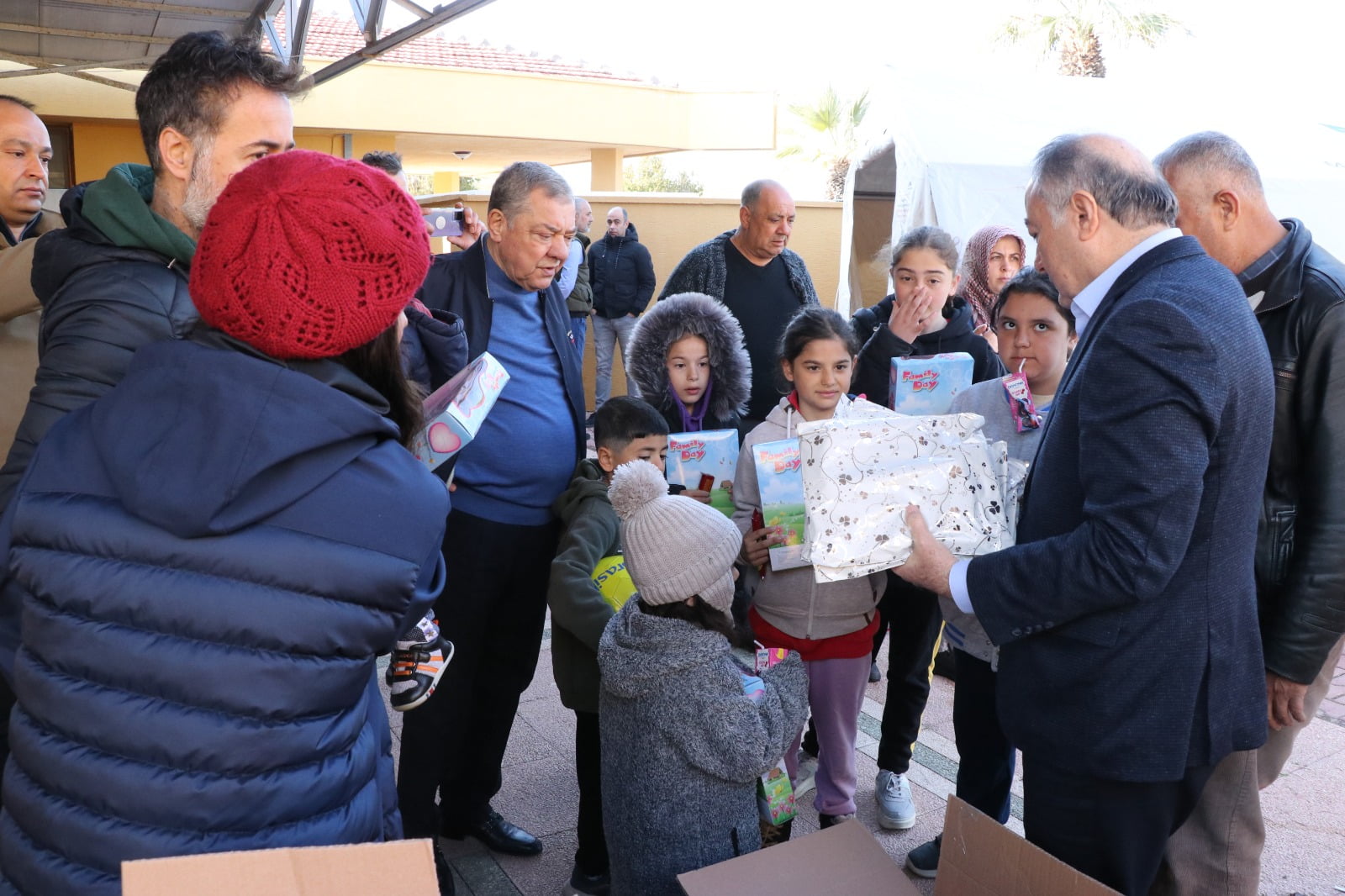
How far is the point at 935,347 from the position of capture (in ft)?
12.2

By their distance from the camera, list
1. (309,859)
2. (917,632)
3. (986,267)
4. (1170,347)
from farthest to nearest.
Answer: (986,267) < (917,632) < (1170,347) < (309,859)

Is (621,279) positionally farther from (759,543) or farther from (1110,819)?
(1110,819)

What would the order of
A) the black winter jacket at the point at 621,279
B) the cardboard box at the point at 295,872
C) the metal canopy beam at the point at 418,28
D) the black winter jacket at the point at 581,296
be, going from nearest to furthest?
the cardboard box at the point at 295,872
the metal canopy beam at the point at 418,28
the black winter jacket at the point at 581,296
the black winter jacket at the point at 621,279

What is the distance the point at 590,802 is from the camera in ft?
9.62

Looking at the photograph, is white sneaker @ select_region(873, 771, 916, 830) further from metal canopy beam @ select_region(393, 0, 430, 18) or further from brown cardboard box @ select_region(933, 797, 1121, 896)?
metal canopy beam @ select_region(393, 0, 430, 18)

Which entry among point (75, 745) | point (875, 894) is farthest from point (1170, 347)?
point (75, 745)

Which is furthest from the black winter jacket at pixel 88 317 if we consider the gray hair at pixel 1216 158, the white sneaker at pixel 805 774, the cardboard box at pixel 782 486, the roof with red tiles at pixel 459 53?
the roof with red tiles at pixel 459 53

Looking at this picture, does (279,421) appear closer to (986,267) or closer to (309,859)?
(309,859)

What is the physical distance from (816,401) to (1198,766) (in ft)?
5.37

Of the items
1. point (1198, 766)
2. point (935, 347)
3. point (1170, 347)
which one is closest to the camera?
point (1170, 347)

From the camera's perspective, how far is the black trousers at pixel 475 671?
3.02 metres

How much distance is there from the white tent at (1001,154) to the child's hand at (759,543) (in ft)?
16.0

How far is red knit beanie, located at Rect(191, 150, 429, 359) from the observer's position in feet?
4.25

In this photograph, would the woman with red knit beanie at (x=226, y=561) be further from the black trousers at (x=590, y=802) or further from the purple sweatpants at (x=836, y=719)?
the purple sweatpants at (x=836, y=719)
